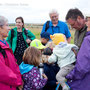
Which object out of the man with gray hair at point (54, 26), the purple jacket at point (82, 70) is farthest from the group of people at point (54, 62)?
the man with gray hair at point (54, 26)

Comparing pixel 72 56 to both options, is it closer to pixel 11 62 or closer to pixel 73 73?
pixel 73 73

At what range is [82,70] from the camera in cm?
203

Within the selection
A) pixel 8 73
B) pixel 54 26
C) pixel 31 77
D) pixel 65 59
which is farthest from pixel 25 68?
pixel 54 26

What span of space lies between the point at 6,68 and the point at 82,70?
115cm

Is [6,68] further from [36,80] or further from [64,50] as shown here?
[64,50]

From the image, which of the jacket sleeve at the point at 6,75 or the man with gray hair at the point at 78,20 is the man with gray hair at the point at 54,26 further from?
the jacket sleeve at the point at 6,75

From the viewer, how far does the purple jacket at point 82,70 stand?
201 cm

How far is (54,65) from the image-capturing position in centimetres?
320

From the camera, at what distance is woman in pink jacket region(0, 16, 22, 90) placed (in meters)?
2.09

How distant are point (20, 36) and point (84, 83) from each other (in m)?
3.17

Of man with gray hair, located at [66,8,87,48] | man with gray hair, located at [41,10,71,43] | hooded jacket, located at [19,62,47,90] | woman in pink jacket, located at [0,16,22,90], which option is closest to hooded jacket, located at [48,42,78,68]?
man with gray hair, located at [66,8,87,48]

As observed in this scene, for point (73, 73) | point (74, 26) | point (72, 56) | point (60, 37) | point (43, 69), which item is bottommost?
point (43, 69)

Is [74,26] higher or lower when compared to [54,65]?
higher

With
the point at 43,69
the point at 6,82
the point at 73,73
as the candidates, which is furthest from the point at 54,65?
the point at 6,82
